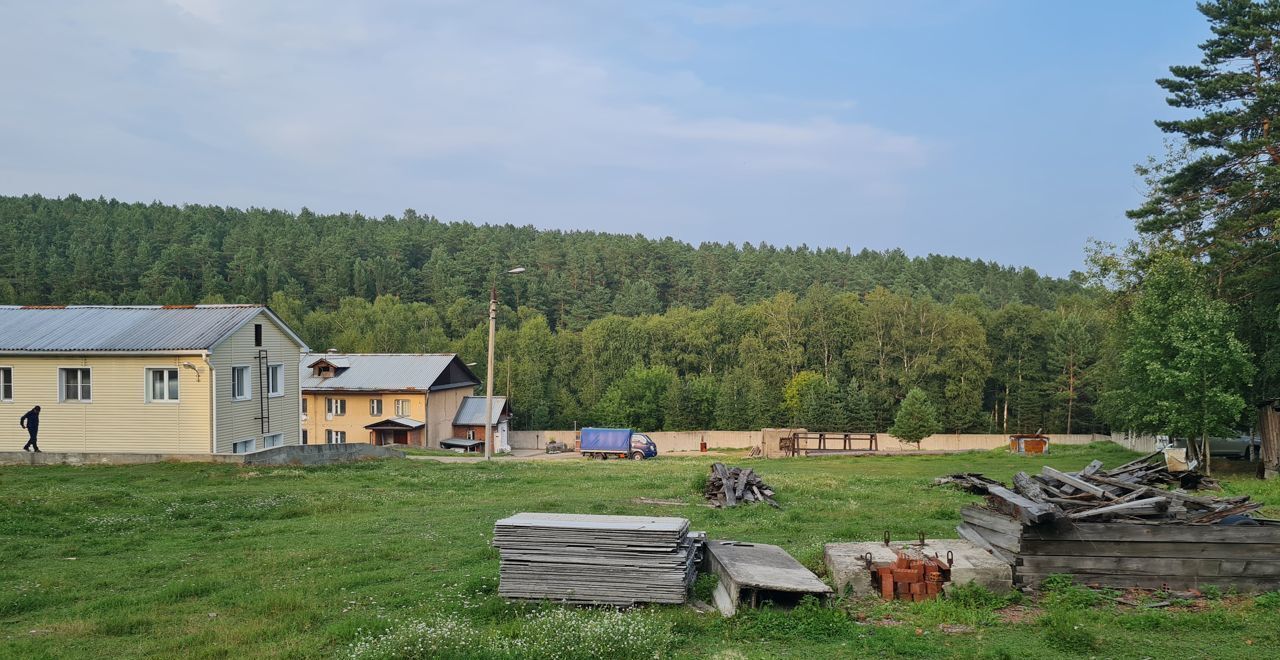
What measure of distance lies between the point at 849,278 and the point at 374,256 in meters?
70.9

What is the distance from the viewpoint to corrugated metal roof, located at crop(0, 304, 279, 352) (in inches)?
1181

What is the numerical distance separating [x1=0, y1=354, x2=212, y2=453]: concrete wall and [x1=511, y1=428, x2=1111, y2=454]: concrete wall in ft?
161

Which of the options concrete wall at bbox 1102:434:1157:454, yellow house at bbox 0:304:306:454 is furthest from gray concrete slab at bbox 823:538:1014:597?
concrete wall at bbox 1102:434:1157:454

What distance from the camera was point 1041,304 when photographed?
121688 millimetres

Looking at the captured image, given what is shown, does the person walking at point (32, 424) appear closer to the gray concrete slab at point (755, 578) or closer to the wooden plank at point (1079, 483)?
the gray concrete slab at point (755, 578)

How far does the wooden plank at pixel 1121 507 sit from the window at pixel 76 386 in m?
31.1

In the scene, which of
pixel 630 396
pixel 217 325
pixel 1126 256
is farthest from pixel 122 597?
pixel 630 396

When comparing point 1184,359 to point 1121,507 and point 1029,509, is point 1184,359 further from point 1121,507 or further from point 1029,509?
point 1029,509

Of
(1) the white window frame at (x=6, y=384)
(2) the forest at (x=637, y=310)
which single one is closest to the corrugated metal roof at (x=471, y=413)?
(2) the forest at (x=637, y=310)

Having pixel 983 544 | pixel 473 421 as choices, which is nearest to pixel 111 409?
pixel 983 544

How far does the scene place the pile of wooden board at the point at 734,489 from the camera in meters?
19.3

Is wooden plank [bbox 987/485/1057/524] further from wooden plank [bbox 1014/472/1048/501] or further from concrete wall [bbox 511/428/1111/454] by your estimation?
concrete wall [bbox 511/428/1111/454]

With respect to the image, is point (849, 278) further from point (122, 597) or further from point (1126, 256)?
point (122, 597)

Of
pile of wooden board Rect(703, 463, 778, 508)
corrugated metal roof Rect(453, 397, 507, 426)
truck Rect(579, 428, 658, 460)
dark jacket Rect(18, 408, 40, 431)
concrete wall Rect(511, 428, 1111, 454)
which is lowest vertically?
concrete wall Rect(511, 428, 1111, 454)
